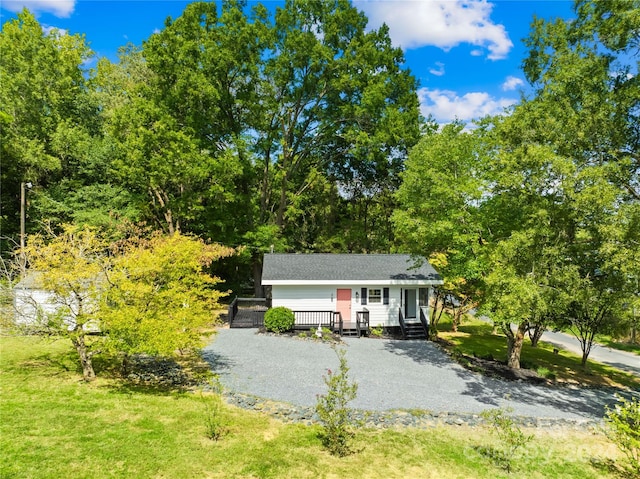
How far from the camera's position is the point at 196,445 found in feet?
26.4

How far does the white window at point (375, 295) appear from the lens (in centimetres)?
2158

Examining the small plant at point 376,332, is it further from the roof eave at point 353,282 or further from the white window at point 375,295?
the roof eave at point 353,282

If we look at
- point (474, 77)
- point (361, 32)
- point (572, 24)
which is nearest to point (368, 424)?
point (572, 24)

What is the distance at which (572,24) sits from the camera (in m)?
12.2

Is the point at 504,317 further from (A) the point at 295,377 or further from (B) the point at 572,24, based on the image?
(B) the point at 572,24

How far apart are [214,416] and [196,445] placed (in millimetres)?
899

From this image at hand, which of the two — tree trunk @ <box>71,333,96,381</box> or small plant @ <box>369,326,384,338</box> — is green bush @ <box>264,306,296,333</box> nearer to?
small plant @ <box>369,326,384,338</box>

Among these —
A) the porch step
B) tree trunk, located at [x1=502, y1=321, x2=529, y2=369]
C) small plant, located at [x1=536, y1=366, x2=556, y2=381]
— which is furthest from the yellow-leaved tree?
small plant, located at [x1=536, y1=366, x2=556, y2=381]

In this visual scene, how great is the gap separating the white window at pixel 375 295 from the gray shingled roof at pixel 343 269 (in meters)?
0.89

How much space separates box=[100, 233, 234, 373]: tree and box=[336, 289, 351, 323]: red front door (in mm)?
10140

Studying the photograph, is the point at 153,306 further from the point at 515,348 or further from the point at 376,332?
the point at 515,348

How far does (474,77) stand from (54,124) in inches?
1211

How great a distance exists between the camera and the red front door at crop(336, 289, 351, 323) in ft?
69.8

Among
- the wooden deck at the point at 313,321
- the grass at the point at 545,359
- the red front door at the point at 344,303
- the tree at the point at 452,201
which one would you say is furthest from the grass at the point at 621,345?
the red front door at the point at 344,303
